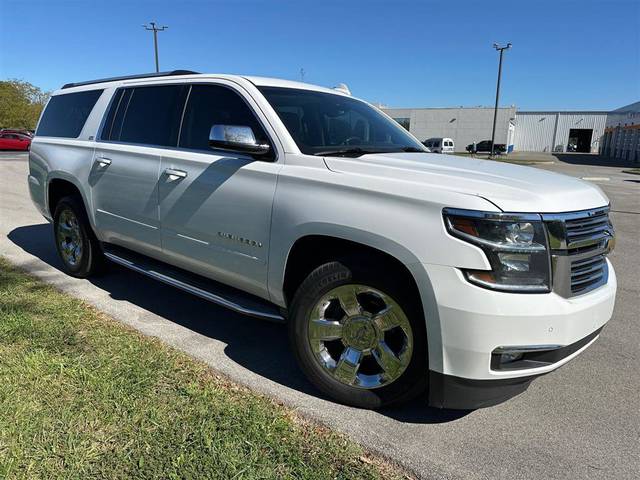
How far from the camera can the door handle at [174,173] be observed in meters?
3.62

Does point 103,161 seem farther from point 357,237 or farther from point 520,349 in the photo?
point 520,349

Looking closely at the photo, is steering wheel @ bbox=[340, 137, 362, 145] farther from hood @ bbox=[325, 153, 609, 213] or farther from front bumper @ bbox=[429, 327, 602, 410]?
front bumper @ bbox=[429, 327, 602, 410]

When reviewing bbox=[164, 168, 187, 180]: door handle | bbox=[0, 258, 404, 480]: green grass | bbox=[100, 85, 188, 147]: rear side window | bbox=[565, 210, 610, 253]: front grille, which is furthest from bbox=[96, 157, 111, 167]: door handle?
bbox=[565, 210, 610, 253]: front grille

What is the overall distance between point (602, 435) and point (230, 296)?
2408mm

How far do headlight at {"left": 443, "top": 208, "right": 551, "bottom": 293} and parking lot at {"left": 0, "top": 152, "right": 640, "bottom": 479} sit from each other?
0.91 meters

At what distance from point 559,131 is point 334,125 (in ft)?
249

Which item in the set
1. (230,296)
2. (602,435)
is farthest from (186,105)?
(602,435)

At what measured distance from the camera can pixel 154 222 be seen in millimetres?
3936

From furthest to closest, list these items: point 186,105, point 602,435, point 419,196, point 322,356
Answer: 1. point 186,105
2. point 322,356
3. point 602,435
4. point 419,196

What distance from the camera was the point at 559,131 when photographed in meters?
70.2

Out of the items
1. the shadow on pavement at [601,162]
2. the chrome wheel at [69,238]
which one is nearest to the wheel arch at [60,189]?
the chrome wheel at [69,238]

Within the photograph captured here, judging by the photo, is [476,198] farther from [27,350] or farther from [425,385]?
[27,350]

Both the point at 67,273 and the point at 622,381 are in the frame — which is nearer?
the point at 622,381

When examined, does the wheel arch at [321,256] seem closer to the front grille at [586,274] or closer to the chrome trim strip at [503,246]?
the chrome trim strip at [503,246]
